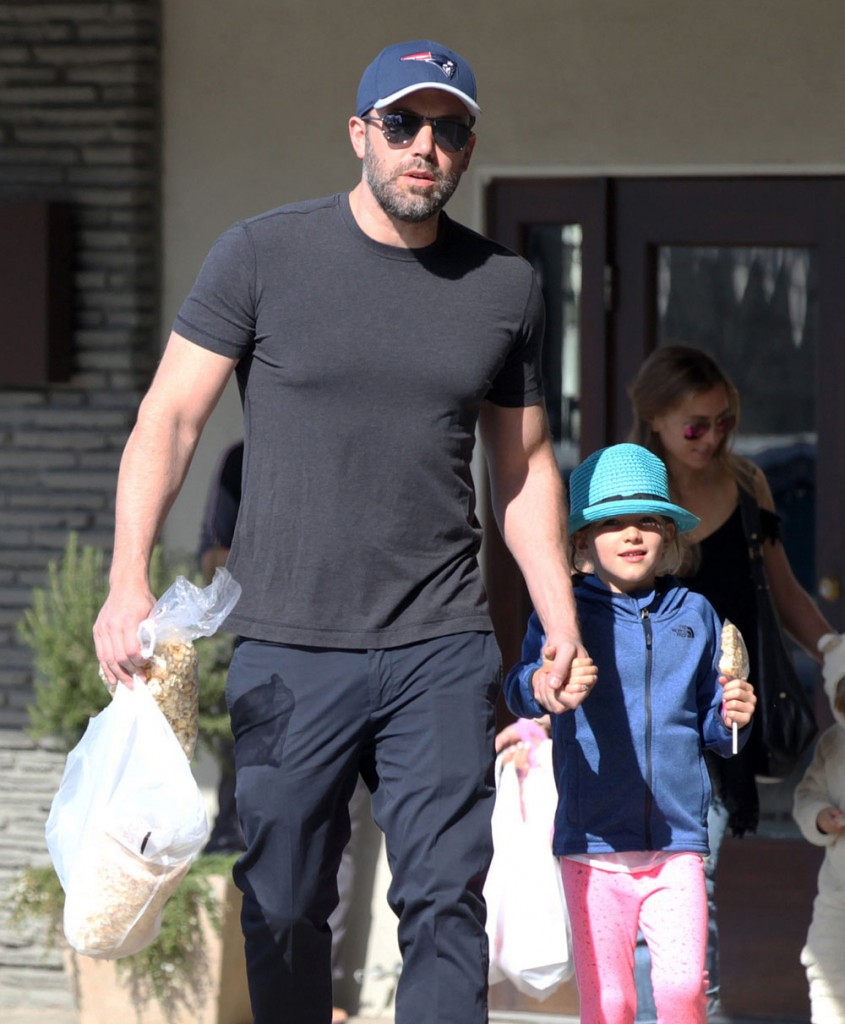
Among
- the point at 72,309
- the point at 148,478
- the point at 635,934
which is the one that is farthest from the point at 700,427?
the point at 72,309

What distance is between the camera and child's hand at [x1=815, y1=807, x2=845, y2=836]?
14.0 feet

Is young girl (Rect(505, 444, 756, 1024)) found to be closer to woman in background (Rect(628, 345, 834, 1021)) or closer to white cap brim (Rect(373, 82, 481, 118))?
woman in background (Rect(628, 345, 834, 1021))

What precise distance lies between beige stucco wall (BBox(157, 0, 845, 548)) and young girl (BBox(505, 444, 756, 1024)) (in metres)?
1.89

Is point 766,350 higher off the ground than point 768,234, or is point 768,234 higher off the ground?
point 768,234

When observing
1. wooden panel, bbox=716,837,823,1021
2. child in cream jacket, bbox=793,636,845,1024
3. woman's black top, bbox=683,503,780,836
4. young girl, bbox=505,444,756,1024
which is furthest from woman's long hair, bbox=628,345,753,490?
wooden panel, bbox=716,837,823,1021

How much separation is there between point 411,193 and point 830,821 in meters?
1.98

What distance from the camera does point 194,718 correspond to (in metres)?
3.26

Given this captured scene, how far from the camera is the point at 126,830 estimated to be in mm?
3027

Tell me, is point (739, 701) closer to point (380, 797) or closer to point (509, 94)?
point (380, 797)

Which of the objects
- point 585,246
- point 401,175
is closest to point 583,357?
point 585,246

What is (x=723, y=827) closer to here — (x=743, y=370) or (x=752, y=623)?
(x=752, y=623)

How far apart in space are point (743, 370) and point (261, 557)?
2.63 m

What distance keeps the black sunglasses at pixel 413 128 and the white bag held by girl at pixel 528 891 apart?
1.65 meters

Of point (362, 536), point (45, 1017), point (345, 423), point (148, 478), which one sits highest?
point (345, 423)
